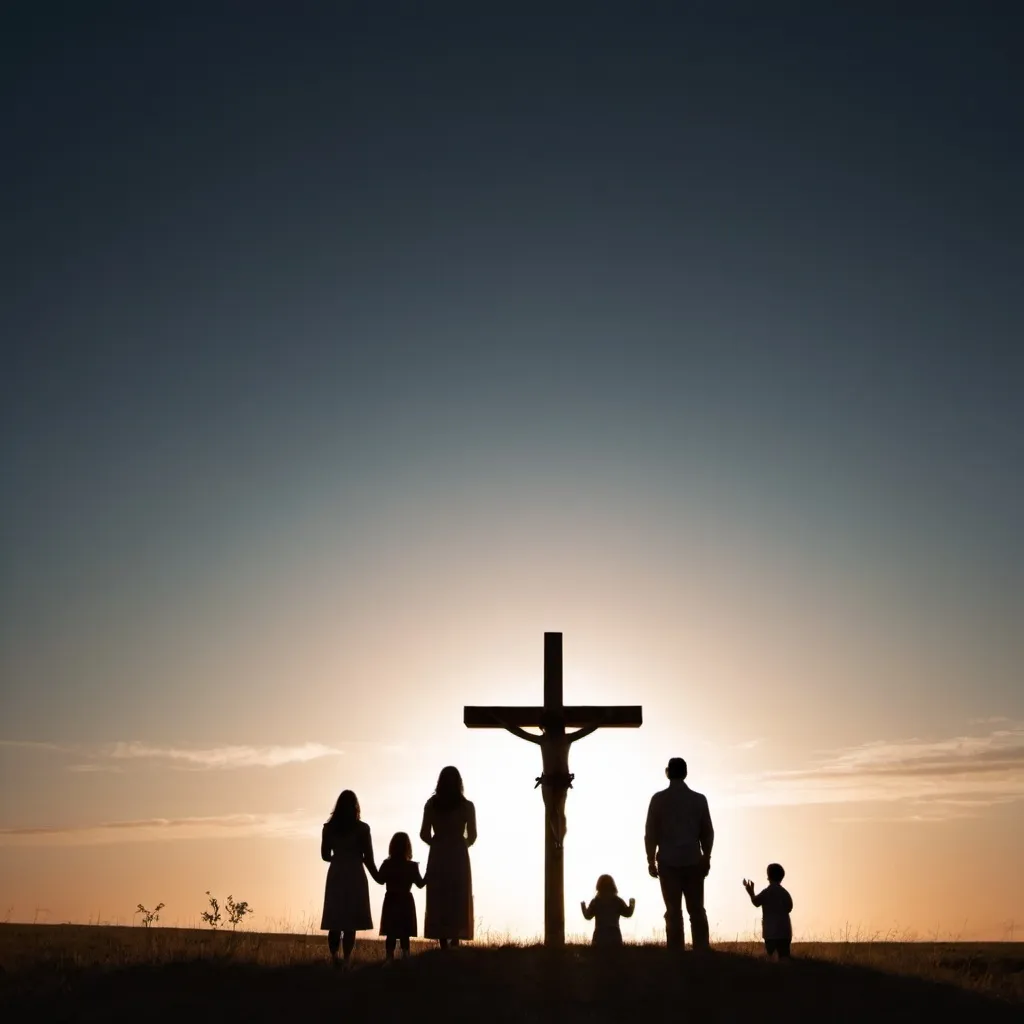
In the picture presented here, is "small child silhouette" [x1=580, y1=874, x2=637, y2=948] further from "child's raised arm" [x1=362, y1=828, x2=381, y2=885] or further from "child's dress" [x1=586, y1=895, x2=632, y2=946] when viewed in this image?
"child's raised arm" [x1=362, y1=828, x2=381, y2=885]

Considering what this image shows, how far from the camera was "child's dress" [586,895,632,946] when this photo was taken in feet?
51.2

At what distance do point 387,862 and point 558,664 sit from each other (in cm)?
481

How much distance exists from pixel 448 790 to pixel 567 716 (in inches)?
146

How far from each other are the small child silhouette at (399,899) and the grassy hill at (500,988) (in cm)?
42

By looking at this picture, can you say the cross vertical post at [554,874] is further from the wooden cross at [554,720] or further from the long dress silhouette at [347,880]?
the long dress silhouette at [347,880]

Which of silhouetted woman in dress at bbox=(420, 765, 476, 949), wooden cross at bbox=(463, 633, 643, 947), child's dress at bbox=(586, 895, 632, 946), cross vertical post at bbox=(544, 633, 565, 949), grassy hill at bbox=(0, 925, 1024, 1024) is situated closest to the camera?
grassy hill at bbox=(0, 925, 1024, 1024)

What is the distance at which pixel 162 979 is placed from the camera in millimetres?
14242

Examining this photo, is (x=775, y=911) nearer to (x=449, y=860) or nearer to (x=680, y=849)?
(x=680, y=849)

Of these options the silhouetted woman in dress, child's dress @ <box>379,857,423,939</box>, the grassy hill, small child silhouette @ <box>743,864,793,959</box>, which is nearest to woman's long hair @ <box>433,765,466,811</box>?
the silhouetted woman in dress

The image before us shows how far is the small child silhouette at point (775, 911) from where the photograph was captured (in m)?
15.5

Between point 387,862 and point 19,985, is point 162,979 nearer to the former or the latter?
point 19,985

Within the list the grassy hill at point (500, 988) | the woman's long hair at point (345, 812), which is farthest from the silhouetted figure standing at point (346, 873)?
the grassy hill at point (500, 988)

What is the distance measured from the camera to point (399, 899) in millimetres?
15016

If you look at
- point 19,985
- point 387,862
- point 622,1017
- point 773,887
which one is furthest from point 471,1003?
point 19,985
